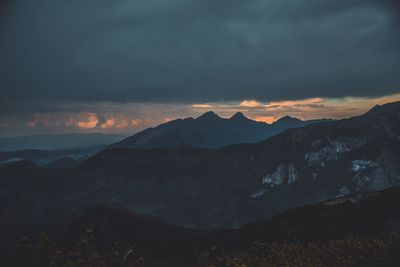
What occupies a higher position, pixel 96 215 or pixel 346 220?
pixel 346 220

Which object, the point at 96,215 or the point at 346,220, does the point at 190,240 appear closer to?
the point at 346,220

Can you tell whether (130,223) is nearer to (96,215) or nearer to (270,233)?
(96,215)

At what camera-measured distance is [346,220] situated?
372 ft

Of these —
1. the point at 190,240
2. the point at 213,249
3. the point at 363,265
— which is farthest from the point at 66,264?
the point at 190,240

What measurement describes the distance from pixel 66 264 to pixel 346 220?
101568mm

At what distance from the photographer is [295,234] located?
111m

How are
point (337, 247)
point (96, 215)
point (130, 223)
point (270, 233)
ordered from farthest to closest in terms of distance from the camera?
1. point (96, 215)
2. point (130, 223)
3. point (270, 233)
4. point (337, 247)

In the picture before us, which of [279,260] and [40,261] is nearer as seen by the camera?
[40,261]

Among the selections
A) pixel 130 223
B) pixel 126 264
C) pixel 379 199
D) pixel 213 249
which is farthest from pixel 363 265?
pixel 130 223

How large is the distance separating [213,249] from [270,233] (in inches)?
696

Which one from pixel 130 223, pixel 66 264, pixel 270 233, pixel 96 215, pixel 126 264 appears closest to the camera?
pixel 66 264

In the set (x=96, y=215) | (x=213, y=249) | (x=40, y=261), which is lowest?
(x=96, y=215)

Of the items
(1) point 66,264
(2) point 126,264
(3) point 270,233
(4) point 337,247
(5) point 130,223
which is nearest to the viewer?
→ (1) point 66,264

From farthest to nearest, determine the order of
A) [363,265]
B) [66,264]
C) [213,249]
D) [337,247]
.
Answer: [213,249] → [337,247] → [363,265] → [66,264]
